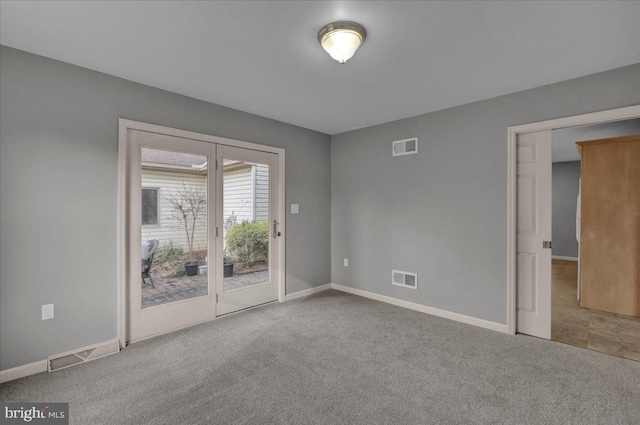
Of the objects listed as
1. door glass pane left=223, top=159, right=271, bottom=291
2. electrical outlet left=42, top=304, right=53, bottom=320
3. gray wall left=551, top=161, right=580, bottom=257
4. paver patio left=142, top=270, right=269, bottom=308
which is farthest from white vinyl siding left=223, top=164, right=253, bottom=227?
gray wall left=551, top=161, right=580, bottom=257

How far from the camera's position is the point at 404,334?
3312 millimetres

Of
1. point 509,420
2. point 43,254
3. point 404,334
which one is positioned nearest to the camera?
point 509,420

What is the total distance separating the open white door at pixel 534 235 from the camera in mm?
3213

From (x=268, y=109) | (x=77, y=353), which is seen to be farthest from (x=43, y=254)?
(x=268, y=109)

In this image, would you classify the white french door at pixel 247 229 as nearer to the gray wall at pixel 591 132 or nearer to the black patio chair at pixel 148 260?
the black patio chair at pixel 148 260

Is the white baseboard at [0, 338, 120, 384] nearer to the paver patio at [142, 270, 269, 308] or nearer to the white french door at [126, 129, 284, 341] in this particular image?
the white french door at [126, 129, 284, 341]

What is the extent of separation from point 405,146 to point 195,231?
2.97 m

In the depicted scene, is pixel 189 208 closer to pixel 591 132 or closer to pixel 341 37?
pixel 341 37

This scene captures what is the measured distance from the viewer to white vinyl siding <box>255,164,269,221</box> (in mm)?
4195

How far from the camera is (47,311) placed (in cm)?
258

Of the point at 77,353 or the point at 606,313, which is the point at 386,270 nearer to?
the point at 606,313

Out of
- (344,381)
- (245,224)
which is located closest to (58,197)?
(245,224)

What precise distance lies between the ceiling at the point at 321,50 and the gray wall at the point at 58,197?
A: 0.22 meters

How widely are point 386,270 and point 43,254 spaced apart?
384 centimetres
